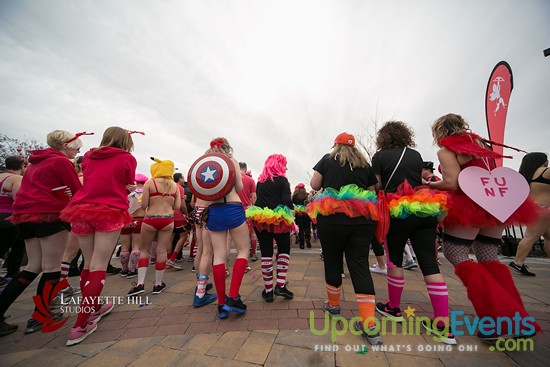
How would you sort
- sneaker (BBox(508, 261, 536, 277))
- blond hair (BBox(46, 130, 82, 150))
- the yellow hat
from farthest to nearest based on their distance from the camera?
sneaker (BBox(508, 261, 536, 277)) → the yellow hat → blond hair (BBox(46, 130, 82, 150))

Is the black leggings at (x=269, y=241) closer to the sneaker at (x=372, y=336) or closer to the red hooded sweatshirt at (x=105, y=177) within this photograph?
the sneaker at (x=372, y=336)

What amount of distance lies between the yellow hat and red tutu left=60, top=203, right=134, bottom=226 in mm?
1371

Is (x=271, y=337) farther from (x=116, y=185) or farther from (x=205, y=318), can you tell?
(x=116, y=185)

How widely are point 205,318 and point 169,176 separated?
7.57 feet

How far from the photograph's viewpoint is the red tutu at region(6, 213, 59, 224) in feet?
7.86

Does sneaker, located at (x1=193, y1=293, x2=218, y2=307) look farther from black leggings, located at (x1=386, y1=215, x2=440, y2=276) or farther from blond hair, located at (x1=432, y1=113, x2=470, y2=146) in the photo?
blond hair, located at (x1=432, y1=113, x2=470, y2=146)

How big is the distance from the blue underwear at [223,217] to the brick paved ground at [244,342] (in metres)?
0.99

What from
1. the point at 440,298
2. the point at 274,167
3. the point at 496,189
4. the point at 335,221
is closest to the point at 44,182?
the point at 274,167

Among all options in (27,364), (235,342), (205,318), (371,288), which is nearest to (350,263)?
(371,288)

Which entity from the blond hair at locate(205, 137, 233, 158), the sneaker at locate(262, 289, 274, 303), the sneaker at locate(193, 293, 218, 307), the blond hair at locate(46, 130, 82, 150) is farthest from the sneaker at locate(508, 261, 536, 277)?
the blond hair at locate(46, 130, 82, 150)

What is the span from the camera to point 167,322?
234 centimetres

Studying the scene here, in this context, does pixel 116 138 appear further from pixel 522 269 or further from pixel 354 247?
pixel 522 269

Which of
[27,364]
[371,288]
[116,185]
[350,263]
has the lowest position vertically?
[27,364]

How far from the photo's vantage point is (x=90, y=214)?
2184 millimetres
